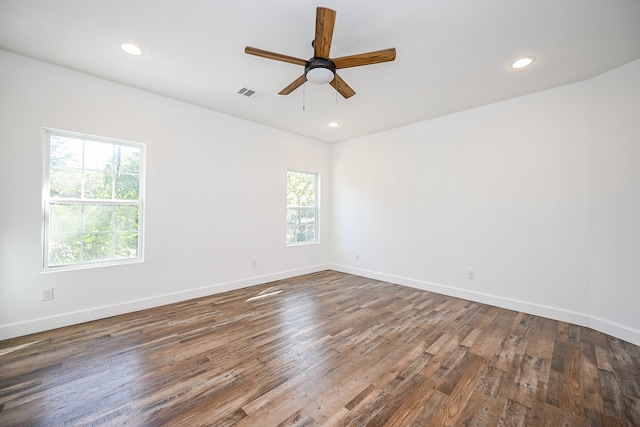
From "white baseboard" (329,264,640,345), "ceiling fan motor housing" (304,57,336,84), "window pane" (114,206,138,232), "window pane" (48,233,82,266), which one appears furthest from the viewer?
"window pane" (114,206,138,232)

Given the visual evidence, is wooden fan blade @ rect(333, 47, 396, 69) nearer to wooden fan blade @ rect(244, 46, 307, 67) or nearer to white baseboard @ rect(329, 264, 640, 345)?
wooden fan blade @ rect(244, 46, 307, 67)

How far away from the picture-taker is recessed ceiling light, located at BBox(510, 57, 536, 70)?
2529 mm

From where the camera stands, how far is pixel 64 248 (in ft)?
9.32

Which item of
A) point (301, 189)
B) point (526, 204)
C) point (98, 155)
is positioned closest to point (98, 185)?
point (98, 155)

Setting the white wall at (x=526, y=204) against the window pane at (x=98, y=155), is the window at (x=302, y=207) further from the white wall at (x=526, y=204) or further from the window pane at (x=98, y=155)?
the window pane at (x=98, y=155)

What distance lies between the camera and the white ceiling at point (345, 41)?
193cm

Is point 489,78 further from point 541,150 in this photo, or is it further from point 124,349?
point 124,349

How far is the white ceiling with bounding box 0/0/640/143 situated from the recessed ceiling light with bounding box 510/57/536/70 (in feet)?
0.27

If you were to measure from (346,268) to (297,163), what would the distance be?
2.34 metres

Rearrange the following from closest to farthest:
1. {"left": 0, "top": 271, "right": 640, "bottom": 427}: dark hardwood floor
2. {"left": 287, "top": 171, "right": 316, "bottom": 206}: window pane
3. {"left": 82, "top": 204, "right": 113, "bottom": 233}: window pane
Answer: {"left": 0, "top": 271, "right": 640, "bottom": 427}: dark hardwood floor, {"left": 82, "top": 204, "right": 113, "bottom": 233}: window pane, {"left": 287, "top": 171, "right": 316, "bottom": 206}: window pane

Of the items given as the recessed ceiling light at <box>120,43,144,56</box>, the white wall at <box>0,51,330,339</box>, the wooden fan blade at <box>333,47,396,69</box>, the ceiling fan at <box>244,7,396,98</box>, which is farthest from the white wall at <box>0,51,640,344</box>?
the wooden fan blade at <box>333,47,396,69</box>

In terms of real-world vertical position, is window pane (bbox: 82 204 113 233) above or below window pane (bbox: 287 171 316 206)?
below

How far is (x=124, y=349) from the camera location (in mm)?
2334

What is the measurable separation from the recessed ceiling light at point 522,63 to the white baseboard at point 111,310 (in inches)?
170
